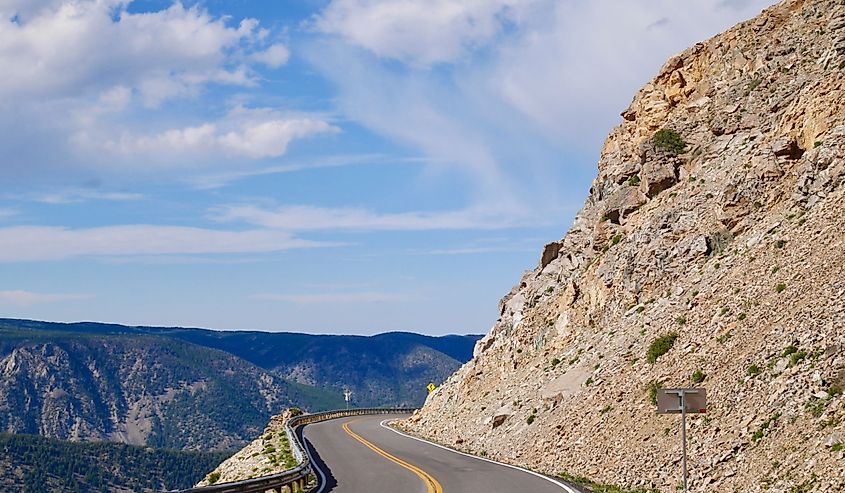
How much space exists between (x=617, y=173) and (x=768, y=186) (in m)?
15.0

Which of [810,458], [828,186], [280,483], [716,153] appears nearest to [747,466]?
[810,458]

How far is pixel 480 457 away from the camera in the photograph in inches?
1652

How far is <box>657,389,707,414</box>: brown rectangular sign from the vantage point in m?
23.2

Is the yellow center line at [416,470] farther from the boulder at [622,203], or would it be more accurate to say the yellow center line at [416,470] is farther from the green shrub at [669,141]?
the green shrub at [669,141]

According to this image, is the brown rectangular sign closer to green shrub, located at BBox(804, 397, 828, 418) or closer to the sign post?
the sign post

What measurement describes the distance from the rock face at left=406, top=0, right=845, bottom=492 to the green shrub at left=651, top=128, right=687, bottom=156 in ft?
0.31

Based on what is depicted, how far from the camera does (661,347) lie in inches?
1479

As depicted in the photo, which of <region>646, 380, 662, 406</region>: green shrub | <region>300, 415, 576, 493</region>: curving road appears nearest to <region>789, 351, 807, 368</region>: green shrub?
<region>646, 380, 662, 406</region>: green shrub

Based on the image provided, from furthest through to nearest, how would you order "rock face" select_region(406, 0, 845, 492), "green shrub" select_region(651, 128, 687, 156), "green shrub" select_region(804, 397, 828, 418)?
"green shrub" select_region(651, 128, 687, 156)
"rock face" select_region(406, 0, 845, 492)
"green shrub" select_region(804, 397, 828, 418)

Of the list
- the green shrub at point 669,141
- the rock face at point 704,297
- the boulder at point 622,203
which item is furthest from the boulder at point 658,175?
the boulder at point 622,203

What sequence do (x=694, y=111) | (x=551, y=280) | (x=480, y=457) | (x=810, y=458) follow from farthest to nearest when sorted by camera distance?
(x=551, y=280) → (x=694, y=111) → (x=480, y=457) → (x=810, y=458)

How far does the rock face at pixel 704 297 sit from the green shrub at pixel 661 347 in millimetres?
104

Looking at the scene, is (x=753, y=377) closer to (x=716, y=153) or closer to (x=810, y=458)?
(x=810, y=458)

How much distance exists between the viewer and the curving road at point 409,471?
91.0ft
